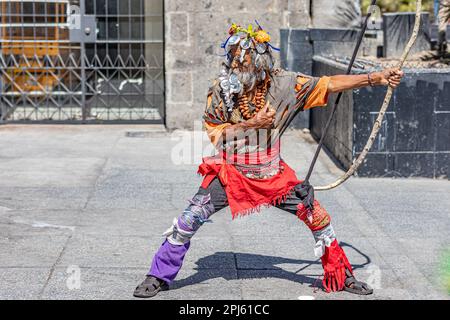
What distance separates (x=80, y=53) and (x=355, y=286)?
795cm

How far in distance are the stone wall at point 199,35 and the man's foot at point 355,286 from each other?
678 cm

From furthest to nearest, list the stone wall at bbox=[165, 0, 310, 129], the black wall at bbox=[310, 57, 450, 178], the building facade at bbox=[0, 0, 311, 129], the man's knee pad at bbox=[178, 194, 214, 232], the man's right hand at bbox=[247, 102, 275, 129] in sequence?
the building facade at bbox=[0, 0, 311, 129] < the stone wall at bbox=[165, 0, 310, 129] < the black wall at bbox=[310, 57, 450, 178] < the man's knee pad at bbox=[178, 194, 214, 232] < the man's right hand at bbox=[247, 102, 275, 129]

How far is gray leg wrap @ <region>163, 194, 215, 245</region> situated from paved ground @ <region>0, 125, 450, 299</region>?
42 centimetres

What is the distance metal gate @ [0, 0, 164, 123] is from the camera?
1260 centimetres

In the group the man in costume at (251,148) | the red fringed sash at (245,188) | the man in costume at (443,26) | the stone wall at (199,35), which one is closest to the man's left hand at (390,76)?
the man in costume at (251,148)

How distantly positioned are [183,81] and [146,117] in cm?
108

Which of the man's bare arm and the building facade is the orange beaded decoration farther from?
the building facade

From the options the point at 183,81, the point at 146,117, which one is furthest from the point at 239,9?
the point at 146,117

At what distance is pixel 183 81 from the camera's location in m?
12.3

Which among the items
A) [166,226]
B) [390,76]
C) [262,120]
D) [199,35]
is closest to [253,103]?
[262,120]

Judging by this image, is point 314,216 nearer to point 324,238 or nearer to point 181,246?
point 324,238

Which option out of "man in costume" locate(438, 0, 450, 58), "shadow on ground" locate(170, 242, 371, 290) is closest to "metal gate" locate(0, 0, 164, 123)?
"man in costume" locate(438, 0, 450, 58)
